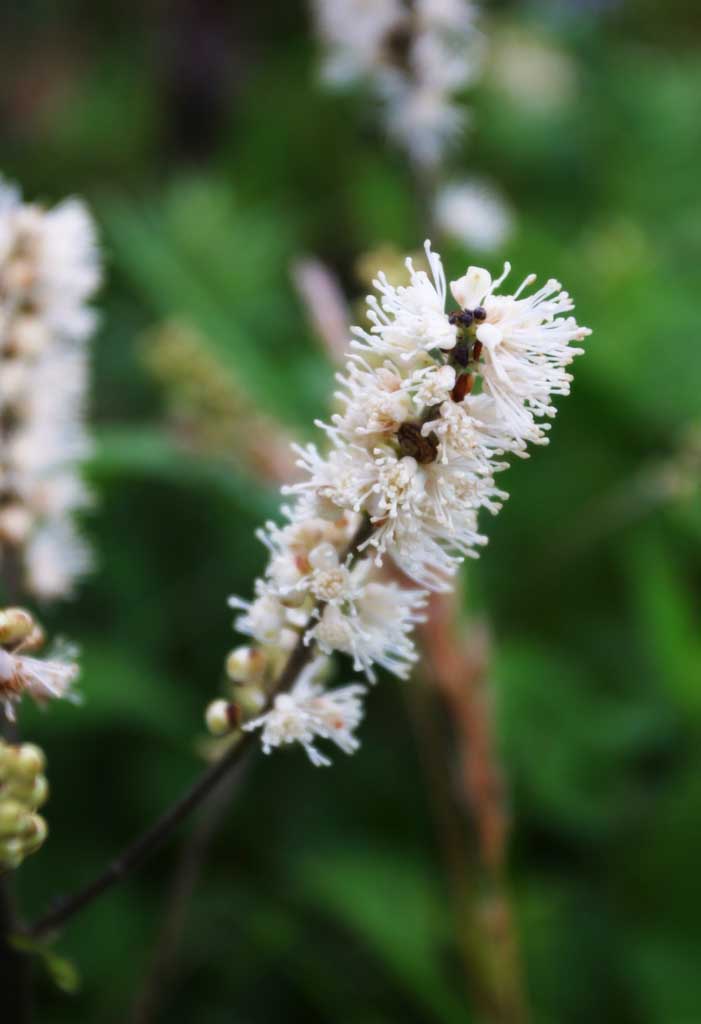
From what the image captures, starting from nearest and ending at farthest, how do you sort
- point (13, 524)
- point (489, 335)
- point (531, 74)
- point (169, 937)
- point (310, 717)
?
point (489, 335) → point (310, 717) → point (13, 524) → point (169, 937) → point (531, 74)

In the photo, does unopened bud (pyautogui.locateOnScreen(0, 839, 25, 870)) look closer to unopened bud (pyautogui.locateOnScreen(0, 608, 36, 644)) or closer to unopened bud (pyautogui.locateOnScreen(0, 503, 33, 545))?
unopened bud (pyautogui.locateOnScreen(0, 608, 36, 644))

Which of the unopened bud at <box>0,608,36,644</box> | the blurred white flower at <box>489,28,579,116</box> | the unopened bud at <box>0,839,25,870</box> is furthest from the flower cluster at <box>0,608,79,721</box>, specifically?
the blurred white flower at <box>489,28,579,116</box>

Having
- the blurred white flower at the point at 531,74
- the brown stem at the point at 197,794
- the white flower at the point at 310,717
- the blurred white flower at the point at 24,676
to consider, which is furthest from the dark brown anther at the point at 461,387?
the blurred white flower at the point at 531,74

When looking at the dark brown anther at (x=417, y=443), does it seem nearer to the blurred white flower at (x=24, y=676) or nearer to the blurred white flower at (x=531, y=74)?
the blurred white flower at (x=24, y=676)

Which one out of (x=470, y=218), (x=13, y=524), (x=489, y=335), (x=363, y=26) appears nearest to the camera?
(x=489, y=335)

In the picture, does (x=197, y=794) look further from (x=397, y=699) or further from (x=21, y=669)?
(x=397, y=699)

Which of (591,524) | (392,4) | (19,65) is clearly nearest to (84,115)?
(19,65)

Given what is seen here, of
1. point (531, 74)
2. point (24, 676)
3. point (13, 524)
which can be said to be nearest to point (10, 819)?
point (24, 676)

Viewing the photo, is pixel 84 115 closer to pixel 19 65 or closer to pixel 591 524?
pixel 19 65
